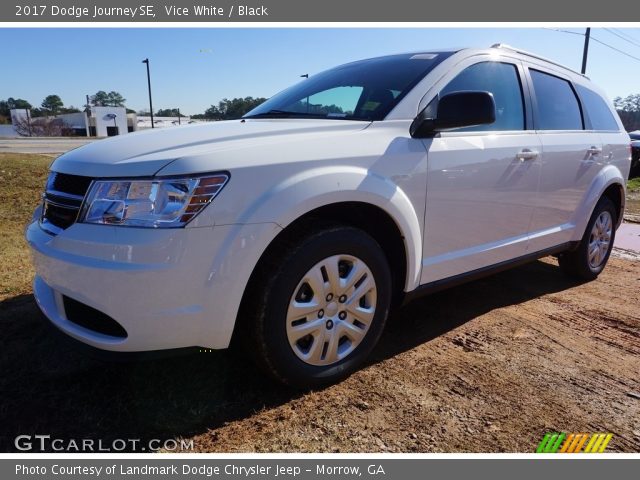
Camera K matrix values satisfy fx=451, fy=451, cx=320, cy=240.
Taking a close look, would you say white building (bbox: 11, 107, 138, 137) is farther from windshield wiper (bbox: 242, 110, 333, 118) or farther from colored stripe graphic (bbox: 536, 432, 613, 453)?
colored stripe graphic (bbox: 536, 432, 613, 453)

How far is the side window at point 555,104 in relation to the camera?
135 inches

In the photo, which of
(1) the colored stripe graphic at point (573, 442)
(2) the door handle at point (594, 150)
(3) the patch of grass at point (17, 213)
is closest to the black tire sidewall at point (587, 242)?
(2) the door handle at point (594, 150)

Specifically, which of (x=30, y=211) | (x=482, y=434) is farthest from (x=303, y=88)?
(x=30, y=211)

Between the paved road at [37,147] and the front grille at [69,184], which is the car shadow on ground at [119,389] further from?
the paved road at [37,147]

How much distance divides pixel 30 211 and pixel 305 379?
5418 mm

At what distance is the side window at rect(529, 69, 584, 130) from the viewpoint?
3418 millimetres

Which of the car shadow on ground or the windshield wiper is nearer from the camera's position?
the car shadow on ground

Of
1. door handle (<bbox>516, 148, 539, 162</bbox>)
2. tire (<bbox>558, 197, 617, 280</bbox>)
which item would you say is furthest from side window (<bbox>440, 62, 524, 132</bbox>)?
tire (<bbox>558, 197, 617, 280</bbox>)

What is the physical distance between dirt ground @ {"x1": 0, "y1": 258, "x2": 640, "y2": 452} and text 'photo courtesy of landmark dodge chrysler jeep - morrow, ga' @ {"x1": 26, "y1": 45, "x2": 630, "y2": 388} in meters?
0.26

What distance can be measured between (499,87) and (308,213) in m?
1.84

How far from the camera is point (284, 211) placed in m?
1.95

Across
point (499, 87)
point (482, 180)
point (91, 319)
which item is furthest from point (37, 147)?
point (482, 180)

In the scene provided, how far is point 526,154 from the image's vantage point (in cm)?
307

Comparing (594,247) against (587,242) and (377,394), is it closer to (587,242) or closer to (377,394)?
(587,242)
